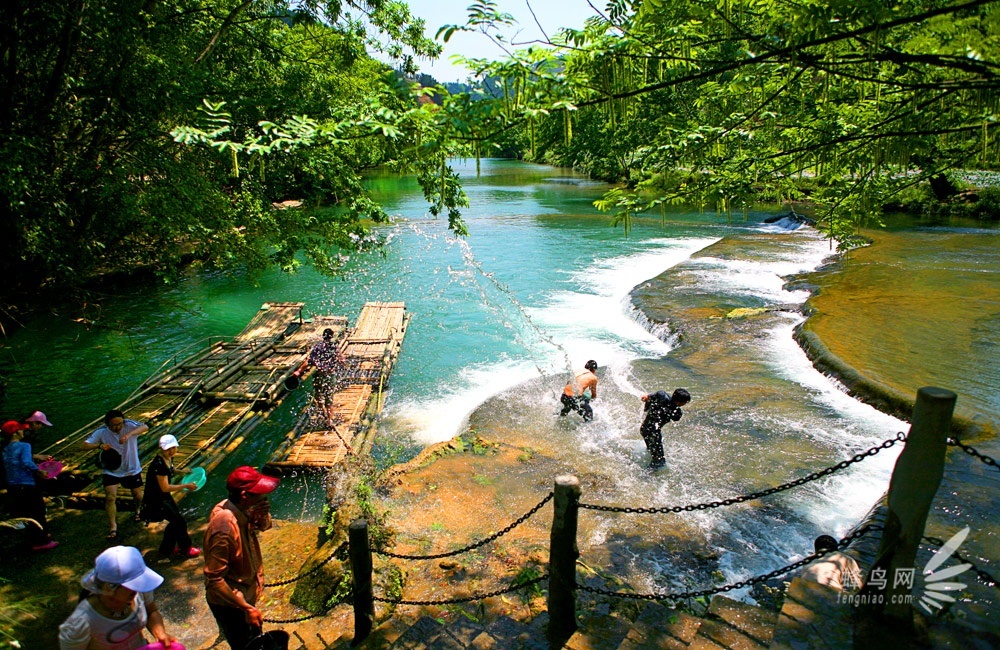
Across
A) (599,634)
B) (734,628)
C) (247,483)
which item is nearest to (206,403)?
(247,483)

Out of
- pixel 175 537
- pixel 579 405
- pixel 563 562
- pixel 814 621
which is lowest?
pixel 175 537

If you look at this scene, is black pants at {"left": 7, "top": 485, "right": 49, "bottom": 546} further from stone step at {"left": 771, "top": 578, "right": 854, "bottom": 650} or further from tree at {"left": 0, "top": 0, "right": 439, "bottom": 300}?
stone step at {"left": 771, "top": 578, "right": 854, "bottom": 650}

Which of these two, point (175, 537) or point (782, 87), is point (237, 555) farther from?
point (782, 87)

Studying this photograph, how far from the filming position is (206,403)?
11.3 m

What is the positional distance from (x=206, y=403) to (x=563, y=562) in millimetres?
9306

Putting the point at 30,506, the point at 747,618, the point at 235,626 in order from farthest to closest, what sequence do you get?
1. the point at 30,506
2. the point at 747,618
3. the point at 235,626

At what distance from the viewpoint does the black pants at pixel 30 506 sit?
700 centimetres

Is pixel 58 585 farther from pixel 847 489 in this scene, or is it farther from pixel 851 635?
pixel 847 489

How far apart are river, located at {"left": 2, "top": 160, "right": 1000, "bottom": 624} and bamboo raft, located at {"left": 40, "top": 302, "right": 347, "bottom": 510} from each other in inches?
27.6

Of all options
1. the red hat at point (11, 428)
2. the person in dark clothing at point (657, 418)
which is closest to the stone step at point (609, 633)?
the person in dark clothing at point (657, 418)

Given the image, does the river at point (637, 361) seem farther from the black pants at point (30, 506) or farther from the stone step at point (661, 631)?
the black pants at point (30, 506)

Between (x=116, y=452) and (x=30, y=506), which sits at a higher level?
(x=116, y=452)

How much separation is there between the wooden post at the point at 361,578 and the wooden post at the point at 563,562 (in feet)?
5.46

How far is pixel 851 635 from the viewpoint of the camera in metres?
3.74
